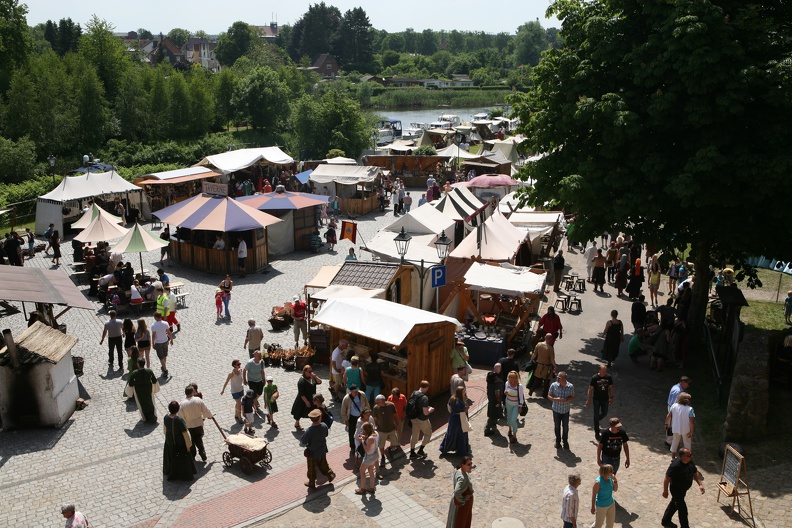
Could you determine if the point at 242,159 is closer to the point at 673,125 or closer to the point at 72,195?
the point at 72,195

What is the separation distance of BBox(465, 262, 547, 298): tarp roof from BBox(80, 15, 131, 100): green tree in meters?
48.5

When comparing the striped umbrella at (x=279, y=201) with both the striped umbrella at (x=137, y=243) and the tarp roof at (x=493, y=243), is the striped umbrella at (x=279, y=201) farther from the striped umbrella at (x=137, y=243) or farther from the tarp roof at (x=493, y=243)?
the tarp roof at (x=493, y=243)

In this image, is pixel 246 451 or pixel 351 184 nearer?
pixel 246 451

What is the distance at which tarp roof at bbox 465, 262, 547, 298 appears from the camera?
53.0 ft

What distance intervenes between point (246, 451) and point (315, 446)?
1.23 meters

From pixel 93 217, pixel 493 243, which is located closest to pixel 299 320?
pixel 493 243

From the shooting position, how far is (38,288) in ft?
43.7

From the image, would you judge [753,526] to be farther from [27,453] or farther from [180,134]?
[180,134]

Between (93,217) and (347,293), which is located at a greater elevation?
(347,293)

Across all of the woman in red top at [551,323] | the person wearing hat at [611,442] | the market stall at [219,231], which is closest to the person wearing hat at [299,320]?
the woman in red top at [551,323]

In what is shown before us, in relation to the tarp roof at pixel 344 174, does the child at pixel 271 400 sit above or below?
below

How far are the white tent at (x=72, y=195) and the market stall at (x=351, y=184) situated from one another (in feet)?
27.9

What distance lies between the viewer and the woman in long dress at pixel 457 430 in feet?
35.9

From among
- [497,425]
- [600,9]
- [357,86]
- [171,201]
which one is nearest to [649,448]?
[497,425]
